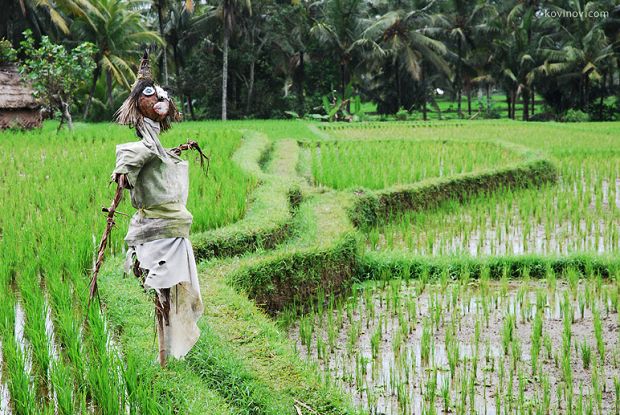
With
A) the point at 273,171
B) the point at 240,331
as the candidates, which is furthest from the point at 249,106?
the point at 240,331

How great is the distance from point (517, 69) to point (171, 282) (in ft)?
79.9

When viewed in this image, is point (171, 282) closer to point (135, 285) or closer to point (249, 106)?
point (135, 285)

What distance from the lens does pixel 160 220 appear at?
271 cm

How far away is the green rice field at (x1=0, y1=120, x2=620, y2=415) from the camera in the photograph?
111 inches

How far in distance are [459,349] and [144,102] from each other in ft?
6.84

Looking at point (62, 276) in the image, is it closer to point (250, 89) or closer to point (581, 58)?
point (250, 89)

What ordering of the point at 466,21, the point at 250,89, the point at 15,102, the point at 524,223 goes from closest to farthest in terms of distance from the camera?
the point at 524,223, the point at 15,102, the point at 250,89, the point at 466,21

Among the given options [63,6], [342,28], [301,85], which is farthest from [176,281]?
[301,85]

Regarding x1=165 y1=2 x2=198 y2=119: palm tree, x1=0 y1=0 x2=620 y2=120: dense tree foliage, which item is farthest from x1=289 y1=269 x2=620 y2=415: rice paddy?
x1=165 y1=2 x2=198 y2=119: palm tree

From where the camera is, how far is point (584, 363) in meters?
3.44

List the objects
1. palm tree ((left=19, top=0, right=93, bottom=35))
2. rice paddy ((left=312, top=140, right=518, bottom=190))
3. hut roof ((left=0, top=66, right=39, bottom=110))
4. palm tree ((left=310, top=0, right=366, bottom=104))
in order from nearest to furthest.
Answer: rice paddy ((left=312, top=140, right=518, bottom=190))
hut roof ((left=0, top=66, right=39, bottom=110))
palm tree ((left=19, top=0, right=93, bottom=35))
palm tree ((left=310, top=0, right=366, bottom=104))

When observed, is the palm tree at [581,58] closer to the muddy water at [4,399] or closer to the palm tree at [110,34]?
the palm tree at [110,34]

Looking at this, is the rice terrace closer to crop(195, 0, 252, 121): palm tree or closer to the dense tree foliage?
crop(195, 0, 252, 121): palm tree

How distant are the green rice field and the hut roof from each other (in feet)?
19.6
